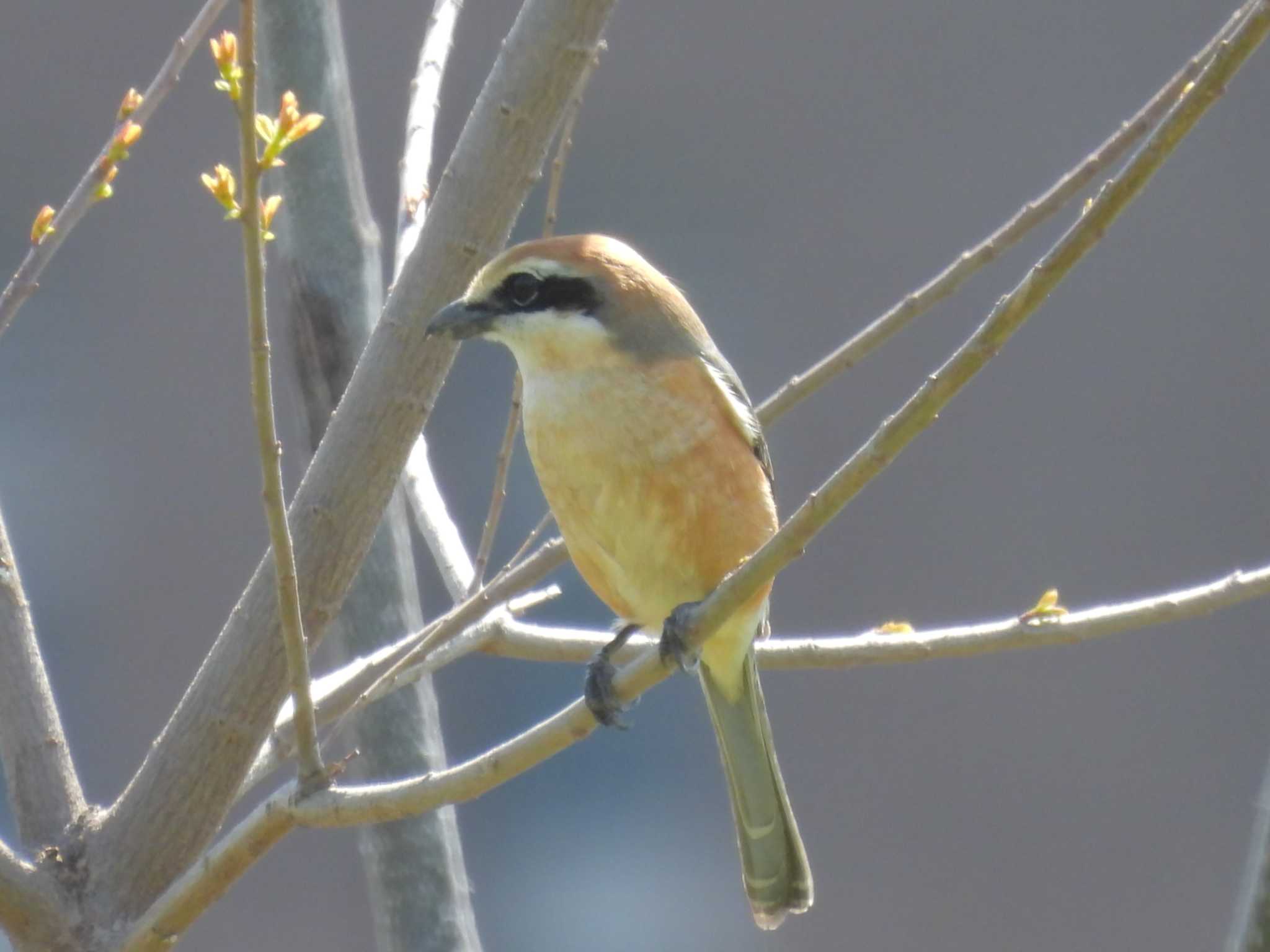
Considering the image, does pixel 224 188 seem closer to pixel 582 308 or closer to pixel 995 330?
pixel 995 330

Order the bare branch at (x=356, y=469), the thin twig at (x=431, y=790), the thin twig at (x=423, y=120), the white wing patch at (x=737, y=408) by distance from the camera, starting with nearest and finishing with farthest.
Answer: the thin twig at (x=431, y=790) < the bare branch at (x=356, y=469) < the white wing patch at (x=737, y=408) < the thin twig at (x=423, y=120)

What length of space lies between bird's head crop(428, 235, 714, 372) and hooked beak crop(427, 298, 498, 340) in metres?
0.06

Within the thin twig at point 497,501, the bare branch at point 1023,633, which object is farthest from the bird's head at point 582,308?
the bare branch at point 1023,633

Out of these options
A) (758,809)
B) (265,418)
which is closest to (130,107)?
(265,418)

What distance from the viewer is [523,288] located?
8.86ft

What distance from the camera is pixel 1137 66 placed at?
Result: 6312 millimetres

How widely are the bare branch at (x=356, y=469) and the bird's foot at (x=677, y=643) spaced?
47cm

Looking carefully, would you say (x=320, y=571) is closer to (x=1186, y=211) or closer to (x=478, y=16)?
(x=478, y=16)

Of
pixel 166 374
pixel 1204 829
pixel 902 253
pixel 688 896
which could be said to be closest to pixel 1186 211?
pixel 902 253

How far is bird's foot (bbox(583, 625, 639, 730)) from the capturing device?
2.47m

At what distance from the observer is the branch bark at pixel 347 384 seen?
317 centimetres

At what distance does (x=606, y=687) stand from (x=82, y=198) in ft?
3.66

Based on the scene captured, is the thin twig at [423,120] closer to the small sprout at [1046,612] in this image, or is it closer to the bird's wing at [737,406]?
the bird's wing at [737,406]

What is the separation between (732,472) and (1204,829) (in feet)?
13.4
